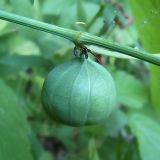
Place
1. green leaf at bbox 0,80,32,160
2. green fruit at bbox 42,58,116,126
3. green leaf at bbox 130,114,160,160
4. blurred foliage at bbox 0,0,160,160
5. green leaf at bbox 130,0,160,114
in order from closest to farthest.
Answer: green fruit at bbox 42,58,116,126, green leaf at bbox 130,0,160,114, green leaf at bbox 0,80,32,160, blurred foliage at bbox 0,0,160,160, green leaf at bbox 130,114,160,160

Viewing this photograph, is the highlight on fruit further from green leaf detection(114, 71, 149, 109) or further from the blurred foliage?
green leaf detection(114, 71, 149, 109)

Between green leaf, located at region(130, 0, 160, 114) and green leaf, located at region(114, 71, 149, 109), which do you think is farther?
green leaf, located at region(114, 71, 149, 109)

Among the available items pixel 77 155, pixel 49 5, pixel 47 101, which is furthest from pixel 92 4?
pixel 47 101

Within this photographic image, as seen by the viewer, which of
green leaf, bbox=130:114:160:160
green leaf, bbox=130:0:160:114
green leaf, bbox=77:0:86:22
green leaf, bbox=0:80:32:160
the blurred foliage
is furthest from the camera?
green leaf, bbox=77:0:86:22

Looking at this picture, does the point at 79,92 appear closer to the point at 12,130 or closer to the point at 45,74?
the point at 12,130

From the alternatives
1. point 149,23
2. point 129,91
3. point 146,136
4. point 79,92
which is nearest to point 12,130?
point 79,92

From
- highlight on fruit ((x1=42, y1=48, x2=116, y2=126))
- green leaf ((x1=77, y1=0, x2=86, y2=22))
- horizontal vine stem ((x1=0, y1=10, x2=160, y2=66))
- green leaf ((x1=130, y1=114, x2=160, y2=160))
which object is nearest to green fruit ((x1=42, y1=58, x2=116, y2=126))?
highlight on fruit ((x1=42, y1=48, x2=116, y2=126))
